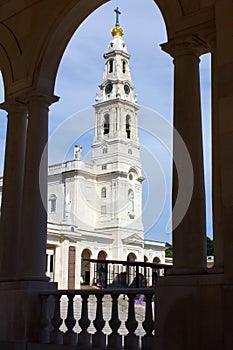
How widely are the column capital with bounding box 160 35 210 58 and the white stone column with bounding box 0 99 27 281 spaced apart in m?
5.78

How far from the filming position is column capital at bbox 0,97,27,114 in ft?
49.0

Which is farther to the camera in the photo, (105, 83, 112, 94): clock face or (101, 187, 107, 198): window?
(105, 83, 112, 94): clock face

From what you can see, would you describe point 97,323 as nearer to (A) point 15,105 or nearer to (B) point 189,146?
(B) point 189,146

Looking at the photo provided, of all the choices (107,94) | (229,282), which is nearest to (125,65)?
(107,94)

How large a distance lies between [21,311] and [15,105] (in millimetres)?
5942

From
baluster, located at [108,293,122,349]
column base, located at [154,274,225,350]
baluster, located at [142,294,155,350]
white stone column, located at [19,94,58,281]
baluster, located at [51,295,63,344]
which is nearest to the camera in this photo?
column base, located at [154,274,225,350]

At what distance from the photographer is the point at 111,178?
93.1 meters

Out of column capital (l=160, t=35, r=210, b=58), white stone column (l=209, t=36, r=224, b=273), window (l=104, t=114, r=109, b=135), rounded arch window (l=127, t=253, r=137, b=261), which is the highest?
window (l=104, t=114, r=109, b=135)

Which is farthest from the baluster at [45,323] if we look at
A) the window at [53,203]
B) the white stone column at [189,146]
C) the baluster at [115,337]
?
the window at [53,203]

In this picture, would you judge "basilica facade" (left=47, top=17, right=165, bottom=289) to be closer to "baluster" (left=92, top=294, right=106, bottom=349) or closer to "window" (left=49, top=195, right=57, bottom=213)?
"window" (left=49, top=195, right=57, bottom=213)

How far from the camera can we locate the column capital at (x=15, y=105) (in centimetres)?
1494

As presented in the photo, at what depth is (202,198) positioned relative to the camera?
10172mm

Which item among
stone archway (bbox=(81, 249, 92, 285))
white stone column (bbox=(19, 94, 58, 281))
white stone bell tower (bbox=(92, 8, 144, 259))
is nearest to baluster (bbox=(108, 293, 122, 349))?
white stone column (bbox=(19, 94, 58, 281))

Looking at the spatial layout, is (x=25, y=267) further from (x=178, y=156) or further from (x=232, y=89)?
(x=232, y=89)
